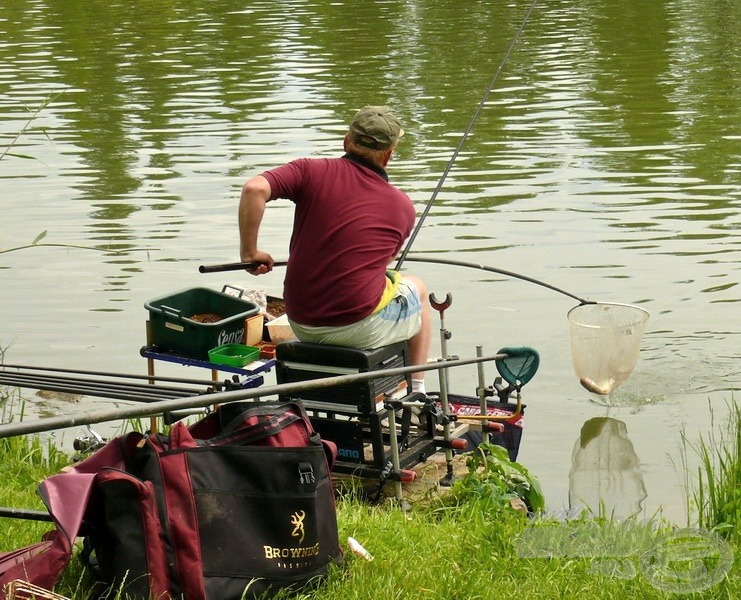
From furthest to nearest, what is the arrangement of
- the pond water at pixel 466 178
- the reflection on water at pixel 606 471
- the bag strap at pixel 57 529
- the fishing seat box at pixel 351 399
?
the pond water at pixel 466 178 → the reflection on water at pixel 606 471 → the fishing seat box at pixel 351 399 → the bag strap at pixel 57 529

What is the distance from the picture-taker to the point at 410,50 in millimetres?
15961

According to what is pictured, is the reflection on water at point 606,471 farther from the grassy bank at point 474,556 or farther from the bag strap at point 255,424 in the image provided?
the bag strap at point 255,424

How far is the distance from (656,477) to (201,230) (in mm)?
4508

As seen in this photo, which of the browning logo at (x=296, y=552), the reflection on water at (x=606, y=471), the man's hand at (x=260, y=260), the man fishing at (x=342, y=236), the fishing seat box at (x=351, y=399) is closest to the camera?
the browning logo at (x=296, y=552)

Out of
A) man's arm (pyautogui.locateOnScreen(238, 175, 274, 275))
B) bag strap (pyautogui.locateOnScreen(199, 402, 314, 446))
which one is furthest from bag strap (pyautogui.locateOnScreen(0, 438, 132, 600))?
man's arm (pyautogui.locateOnScreen(238, 175, 274, 275))

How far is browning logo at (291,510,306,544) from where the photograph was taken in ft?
10.3

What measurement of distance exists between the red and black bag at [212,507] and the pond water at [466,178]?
0.95 metres

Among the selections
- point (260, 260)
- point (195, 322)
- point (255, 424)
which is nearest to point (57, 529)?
point (255, 424)

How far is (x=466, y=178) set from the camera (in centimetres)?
994

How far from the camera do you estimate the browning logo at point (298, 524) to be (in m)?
3.12

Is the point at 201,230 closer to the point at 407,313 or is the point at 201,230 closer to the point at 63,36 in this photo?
the point at 407,313

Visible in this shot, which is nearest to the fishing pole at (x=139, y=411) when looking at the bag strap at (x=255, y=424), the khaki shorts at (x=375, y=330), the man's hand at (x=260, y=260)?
the bag strap at (x=255, y=424)

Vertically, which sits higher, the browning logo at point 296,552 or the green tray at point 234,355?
the browning logo at point 296,552

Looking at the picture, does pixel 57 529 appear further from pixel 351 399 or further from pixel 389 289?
pixel 389 289
